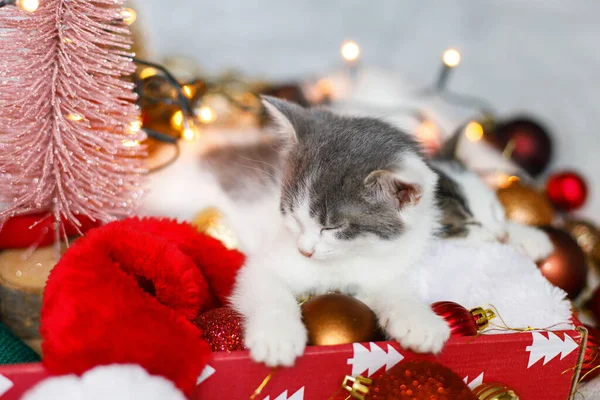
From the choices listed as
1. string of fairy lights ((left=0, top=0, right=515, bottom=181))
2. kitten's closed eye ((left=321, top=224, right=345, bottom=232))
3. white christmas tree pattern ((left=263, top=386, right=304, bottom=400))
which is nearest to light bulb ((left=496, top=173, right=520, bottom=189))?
string of fairy lights ((left=0, top=0, right=515, bottom=181))

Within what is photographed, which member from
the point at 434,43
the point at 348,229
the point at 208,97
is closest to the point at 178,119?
the point at 208,97

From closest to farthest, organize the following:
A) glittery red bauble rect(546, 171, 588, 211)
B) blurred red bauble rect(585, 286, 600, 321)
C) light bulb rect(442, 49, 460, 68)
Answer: blurred red bauble rect(585, 286, 600, 321) → glittery red bauble rect(546, 171, 588, 211) → light bulb rect(442, 49, 460, 68)

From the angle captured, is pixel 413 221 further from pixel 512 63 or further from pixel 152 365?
pixel 512 63

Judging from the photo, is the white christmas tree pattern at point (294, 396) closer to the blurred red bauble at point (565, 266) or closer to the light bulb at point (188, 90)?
the blurred red bauble at point (565, 266)

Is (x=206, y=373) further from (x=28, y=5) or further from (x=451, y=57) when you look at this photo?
(x=451, y=57)

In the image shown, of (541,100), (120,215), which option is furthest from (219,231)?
(541,100)

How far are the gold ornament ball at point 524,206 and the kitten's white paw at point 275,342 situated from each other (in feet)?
2.82

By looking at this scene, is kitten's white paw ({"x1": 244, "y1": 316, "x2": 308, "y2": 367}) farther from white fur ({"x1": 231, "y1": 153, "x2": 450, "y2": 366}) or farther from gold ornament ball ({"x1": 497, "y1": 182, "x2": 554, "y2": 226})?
gold ornament ball ({"x1": 497, "y1": 182, "x2": 554, "y2": 226})

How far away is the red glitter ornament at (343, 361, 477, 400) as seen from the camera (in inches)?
27.0

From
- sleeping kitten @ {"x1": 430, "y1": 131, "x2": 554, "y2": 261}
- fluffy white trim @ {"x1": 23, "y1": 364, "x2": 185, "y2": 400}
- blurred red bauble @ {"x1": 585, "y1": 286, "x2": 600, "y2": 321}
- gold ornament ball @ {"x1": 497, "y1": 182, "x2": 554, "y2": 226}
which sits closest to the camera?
fluffy white trim @ {"x1": 23, "y1": 364, "x2": 185, "y2": 400}

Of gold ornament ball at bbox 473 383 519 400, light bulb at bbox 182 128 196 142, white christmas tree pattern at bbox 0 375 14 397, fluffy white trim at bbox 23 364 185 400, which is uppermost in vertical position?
light bulb at bbox 182 128 196 142

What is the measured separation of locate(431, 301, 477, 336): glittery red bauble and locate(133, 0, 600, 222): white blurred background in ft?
3.94

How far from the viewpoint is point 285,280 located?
0.94 m

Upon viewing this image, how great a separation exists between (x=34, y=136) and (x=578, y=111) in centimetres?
174
